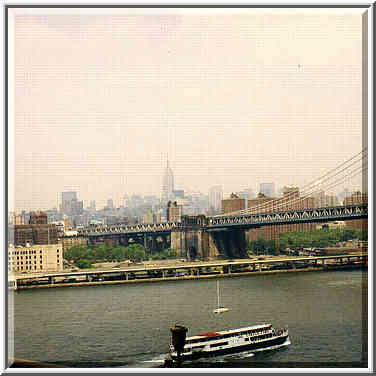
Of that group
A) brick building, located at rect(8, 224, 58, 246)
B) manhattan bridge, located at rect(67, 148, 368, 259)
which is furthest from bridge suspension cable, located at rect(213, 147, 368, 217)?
brick building, located at rect(8, 224, 58, 246)

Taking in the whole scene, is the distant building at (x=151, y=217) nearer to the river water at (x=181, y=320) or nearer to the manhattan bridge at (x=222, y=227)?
the manhattan bridge at (x=222, y=227)

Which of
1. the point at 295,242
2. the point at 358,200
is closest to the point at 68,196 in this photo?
the point at 358,200

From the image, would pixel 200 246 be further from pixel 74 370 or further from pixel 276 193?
pixel 74 370

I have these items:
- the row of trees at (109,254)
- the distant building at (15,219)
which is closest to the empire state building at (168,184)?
the distant building at (15,219)

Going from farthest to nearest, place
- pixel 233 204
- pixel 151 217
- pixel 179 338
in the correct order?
pixel 151 217 → pixel 233 204 → pixel 179 338

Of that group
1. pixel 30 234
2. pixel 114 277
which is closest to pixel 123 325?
pixel 30 234

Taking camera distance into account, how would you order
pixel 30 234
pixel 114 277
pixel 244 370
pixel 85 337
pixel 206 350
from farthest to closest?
pixel 114 277
pixel 30 234
pixel 85 337
pixel 206 350
pixel 244 370

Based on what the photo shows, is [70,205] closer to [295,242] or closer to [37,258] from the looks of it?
[37,258]
